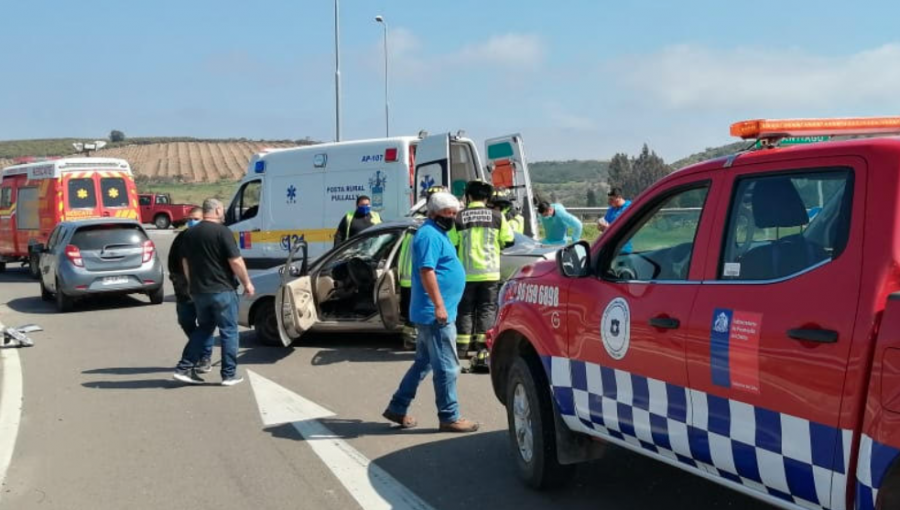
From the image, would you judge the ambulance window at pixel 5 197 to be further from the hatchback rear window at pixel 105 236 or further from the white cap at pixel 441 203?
the white cap at pixel 441 203

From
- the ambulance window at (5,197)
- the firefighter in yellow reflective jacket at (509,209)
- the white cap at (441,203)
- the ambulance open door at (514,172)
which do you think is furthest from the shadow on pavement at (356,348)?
the ambulance window at (5,197)

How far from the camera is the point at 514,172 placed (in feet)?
44.5

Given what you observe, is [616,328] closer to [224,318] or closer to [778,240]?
[778,240]

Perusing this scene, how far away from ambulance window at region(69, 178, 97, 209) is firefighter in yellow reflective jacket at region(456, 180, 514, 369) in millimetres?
15431

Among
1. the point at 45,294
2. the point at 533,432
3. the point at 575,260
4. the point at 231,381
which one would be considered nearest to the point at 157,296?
the point at 45,294

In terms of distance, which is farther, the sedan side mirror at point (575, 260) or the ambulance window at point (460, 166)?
the ambulance window at point (460, 166)

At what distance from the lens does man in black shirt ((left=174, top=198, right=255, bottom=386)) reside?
26.8 ft

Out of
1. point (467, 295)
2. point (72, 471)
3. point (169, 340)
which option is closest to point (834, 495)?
point (72, 471)

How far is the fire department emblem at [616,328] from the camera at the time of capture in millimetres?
4070

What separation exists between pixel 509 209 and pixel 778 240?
316 inches

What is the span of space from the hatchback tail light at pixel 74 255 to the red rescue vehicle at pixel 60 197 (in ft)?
20.6

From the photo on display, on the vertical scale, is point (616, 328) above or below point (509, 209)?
below

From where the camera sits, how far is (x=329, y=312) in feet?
32.4

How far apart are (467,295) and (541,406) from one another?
11.8ft
